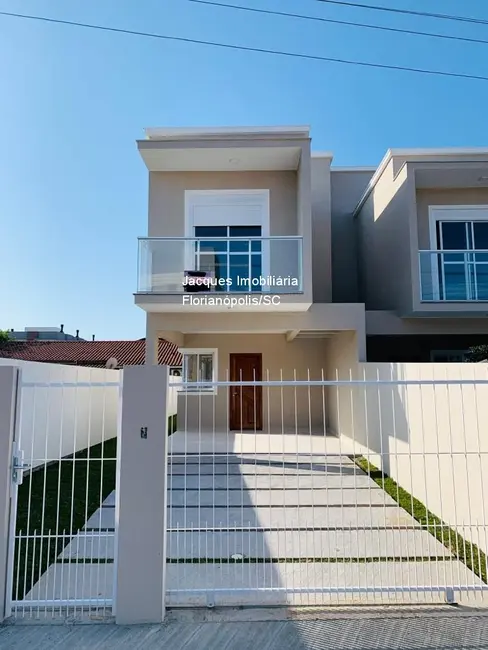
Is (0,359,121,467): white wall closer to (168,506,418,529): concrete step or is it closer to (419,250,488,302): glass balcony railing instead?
(168,506,418,529): concrete step

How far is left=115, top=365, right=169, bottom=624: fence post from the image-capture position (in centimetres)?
351

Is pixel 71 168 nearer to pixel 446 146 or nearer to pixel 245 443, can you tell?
pixel 245 443

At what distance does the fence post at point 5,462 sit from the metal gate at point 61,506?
40mm

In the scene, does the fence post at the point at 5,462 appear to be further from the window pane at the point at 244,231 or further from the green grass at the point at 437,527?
the window pane at the point at 244,231

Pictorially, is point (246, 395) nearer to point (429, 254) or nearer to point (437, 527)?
point (429, 254)

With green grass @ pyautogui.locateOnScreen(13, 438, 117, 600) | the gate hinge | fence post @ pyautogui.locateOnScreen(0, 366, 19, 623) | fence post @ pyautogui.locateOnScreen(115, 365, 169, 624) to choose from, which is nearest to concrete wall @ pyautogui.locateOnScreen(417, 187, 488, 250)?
green grass @ pyautogui.locateOnScreen(13, 438, 117, 600)

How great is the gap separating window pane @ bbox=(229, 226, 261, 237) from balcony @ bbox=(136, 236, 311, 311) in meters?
1.74

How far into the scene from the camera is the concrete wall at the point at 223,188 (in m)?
11.8

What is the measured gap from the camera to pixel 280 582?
420 centimetres

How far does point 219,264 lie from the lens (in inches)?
408

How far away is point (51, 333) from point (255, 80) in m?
33.7

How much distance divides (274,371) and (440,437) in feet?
28.5

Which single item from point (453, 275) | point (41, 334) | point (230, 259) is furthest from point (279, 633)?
point (41, 334)

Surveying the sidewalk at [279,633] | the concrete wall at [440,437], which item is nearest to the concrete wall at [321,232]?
the concrete wall at [440,437]
